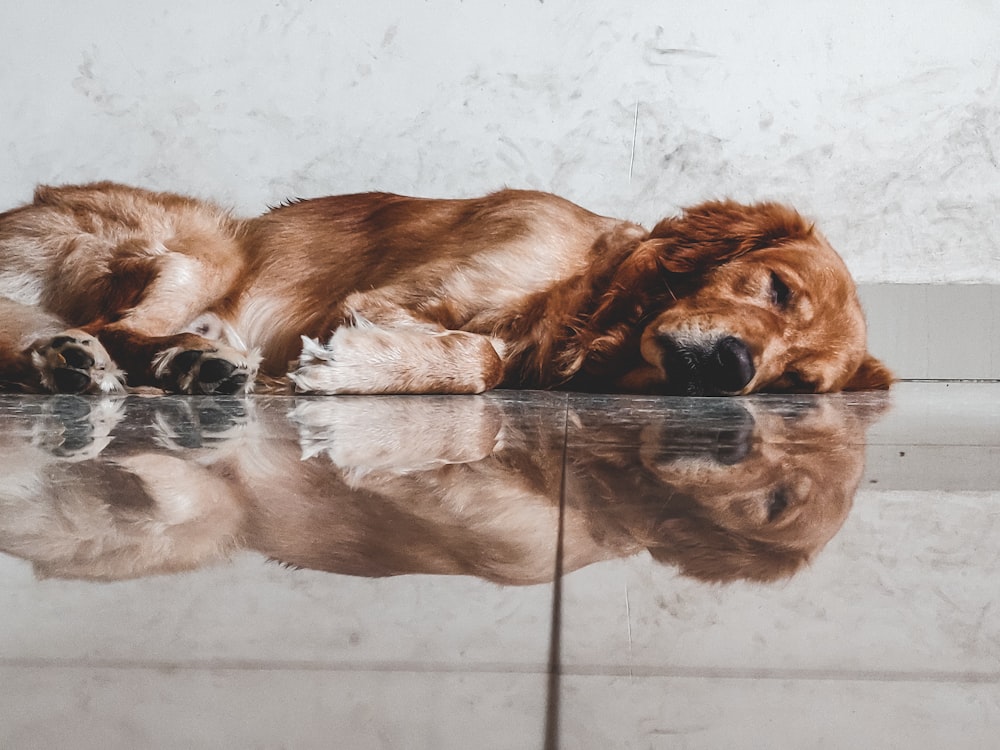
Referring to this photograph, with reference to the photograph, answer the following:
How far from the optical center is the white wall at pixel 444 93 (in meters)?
4.69

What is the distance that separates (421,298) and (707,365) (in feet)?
2.89

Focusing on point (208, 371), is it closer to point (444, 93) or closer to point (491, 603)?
point (491, 603)

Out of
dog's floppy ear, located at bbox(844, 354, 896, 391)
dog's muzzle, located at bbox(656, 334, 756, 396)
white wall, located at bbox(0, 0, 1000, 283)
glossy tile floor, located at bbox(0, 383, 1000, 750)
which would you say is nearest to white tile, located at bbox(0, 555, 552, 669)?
glossy tile floor, located at bbox(0, 383, 1000, 750)

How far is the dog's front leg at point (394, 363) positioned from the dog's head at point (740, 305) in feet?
1.60

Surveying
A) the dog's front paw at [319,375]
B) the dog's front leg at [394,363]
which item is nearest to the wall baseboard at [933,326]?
the dog's front leg at [394,363]

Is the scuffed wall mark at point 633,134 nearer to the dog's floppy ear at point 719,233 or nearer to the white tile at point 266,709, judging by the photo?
the dog's floppy ear at point 719,233

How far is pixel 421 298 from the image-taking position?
314 cm

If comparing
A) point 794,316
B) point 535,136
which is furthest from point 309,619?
point 535,136

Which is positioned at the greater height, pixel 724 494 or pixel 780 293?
pixel 780 293

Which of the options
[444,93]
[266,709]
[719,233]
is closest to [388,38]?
[444,93]

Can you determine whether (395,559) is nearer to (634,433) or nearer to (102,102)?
(634,433)

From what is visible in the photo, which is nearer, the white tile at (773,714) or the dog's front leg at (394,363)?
the white tile at (773,714)

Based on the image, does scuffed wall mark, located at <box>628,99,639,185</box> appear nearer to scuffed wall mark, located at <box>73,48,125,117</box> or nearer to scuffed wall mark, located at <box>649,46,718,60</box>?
scuffed wall mark, located at <box>649,46,718,60</box>

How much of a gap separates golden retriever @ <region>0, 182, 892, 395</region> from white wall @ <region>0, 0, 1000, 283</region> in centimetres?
111
